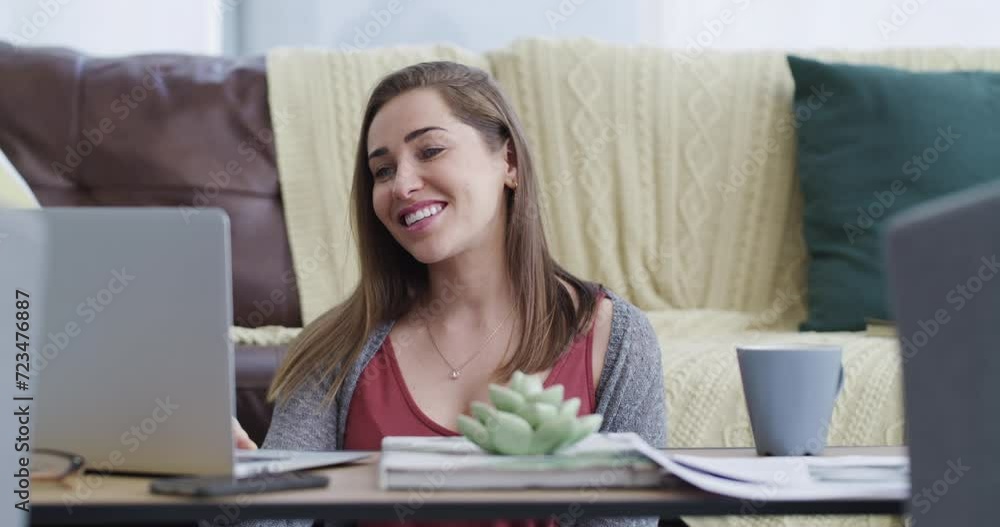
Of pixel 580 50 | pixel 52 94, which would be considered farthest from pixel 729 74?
pixel 52 94

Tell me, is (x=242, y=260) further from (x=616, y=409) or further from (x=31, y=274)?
(x=31, y=274)

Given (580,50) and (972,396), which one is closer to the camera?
(972,396)

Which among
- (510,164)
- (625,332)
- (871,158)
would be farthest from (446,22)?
(625,332)

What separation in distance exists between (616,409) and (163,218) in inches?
25.9

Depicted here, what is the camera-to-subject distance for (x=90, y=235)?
782mm

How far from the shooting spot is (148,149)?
2.47 meters

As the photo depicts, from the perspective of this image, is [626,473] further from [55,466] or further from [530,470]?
[55,466]

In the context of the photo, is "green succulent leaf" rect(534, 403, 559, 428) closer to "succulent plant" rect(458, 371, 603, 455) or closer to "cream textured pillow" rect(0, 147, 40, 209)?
"succulent plant" rect(458, 371, 603, 455)

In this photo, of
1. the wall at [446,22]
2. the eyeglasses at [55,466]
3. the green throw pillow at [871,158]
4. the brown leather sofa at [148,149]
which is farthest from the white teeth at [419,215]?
the wall at [446,22]

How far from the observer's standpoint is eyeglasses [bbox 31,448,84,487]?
2.68 ft

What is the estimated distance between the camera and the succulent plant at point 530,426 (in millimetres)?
875

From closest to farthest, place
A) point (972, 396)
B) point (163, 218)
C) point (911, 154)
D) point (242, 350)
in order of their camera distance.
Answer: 1. point (972, 396)
2. point (163, 218)
3. point (242, 350)
4. point (911, 154)

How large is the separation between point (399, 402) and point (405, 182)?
24 centimetres

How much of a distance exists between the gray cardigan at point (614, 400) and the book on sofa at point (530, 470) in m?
0.45
